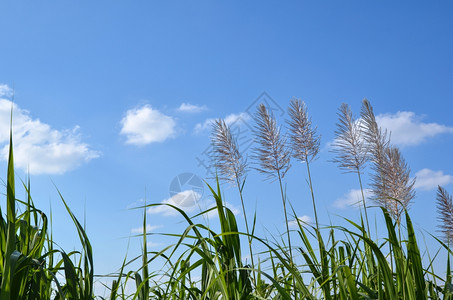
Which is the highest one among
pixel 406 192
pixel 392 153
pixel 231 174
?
pixel 231 174

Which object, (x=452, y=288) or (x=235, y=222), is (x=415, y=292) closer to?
(x=452, y=288)

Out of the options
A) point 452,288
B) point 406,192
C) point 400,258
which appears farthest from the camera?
point 406,192

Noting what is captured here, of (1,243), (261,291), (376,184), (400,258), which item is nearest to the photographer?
(1,243)

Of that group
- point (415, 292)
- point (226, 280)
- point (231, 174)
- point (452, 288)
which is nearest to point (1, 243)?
point (226, 280)

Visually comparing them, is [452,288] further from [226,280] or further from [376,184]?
[376,184]

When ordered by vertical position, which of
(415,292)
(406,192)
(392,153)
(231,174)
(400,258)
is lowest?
(415,292)

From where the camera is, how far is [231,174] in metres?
3.94

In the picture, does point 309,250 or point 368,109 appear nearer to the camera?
point 309,250

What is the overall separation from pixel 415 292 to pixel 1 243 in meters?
1.44

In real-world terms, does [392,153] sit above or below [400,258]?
above

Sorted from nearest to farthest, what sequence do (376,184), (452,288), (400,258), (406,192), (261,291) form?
(400,258) < (452,288) < (261,291) < (406,192) < (376,184)

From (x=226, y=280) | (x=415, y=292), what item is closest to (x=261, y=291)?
(x=226, y=280)

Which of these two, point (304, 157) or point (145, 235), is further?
point (304, 157)

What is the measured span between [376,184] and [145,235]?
1.69 m
